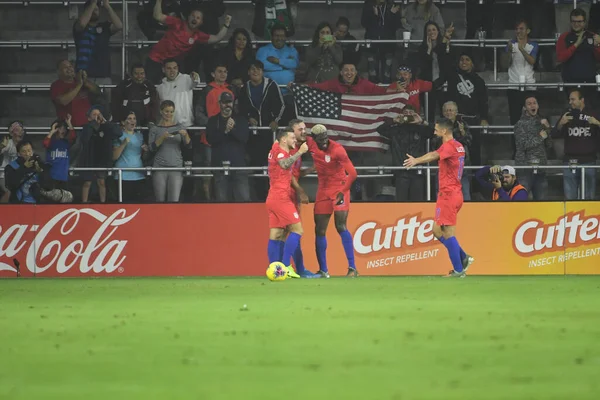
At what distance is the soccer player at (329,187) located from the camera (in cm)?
1906

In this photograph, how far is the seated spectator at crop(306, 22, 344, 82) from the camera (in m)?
22.6

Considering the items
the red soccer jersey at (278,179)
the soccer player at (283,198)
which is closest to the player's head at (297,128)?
the soccer player at (283,198)

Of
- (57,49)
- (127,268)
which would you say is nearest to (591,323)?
(127,268)

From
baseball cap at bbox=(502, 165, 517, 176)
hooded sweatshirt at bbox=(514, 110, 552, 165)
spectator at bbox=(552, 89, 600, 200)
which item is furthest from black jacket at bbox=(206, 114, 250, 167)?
spectator at bbox=(552, 89, 600, 200)

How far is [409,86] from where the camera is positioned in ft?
73.0

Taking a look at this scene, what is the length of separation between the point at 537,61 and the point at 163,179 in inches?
315

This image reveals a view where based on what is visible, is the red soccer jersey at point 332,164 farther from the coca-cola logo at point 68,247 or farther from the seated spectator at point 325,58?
the seated spectator at point 325,58

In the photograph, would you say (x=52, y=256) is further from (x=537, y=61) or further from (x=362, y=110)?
(x=537, y=61)

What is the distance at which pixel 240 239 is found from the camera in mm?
21109

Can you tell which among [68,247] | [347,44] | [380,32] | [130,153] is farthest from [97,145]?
[380,32]

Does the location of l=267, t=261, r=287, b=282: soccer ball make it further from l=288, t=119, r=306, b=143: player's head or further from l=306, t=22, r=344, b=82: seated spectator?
l=306, t=22, r=344, b=82: seated spectator

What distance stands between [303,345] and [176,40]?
15484 mm

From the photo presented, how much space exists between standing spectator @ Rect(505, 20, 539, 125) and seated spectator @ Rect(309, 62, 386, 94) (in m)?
2.77

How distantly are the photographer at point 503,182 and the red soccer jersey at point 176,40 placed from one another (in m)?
6.05
